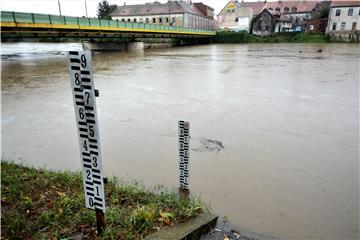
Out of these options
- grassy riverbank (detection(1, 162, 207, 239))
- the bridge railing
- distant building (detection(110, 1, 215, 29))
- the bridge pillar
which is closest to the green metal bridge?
the bridge railing

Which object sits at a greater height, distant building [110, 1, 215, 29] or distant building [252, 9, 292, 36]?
distant building [110, 1, 215, 29]

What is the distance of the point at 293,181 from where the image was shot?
510cm

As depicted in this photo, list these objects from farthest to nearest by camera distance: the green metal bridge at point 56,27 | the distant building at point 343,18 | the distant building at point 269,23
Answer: the distant building at point 269,23, the distant building at point 343,18, the green metal bridge at point 56,27

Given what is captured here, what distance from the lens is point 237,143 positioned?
6867 mm

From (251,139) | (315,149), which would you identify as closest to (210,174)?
(251,139)

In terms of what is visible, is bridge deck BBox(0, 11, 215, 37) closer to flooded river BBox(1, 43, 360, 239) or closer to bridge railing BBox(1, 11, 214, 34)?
bridge railing BBox(1, 11, 214, 34)

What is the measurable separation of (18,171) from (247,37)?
6373 cm

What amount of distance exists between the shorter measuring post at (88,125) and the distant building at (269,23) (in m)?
69.7

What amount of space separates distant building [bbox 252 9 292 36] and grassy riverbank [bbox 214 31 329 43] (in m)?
4.14

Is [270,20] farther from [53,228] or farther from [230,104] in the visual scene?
[53,228]

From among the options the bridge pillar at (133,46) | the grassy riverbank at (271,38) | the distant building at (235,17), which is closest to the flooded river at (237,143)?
the bridge pillar at (133,46)

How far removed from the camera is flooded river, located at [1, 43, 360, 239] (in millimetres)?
4383

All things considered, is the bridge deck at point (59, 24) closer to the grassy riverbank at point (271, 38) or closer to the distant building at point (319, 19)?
the grassy riverbank at point (271, 38)

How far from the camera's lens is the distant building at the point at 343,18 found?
57.4m
